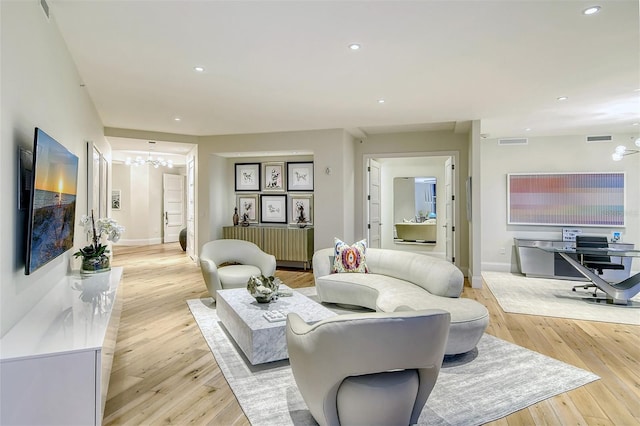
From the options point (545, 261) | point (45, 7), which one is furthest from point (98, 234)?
point (545, 261)

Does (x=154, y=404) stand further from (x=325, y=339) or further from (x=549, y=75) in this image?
(x=549, y=75)

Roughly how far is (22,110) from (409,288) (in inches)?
136

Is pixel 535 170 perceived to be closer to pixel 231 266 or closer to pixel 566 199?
pixel 566 199

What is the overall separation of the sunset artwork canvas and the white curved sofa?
2.27m

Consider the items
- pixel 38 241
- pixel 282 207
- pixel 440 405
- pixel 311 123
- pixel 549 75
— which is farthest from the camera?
pixel 282 207

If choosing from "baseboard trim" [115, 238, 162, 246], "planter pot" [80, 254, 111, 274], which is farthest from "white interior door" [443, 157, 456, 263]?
"baseboard trim" [115, 238, 162, 246]

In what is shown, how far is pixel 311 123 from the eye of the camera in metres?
5.95

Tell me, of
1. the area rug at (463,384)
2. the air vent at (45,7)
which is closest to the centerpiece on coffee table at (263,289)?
the area rug at (463,384)

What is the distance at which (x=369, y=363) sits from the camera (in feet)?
5.67

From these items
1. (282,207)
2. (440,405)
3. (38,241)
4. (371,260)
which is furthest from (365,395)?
(282,207)

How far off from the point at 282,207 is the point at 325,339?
6.02 meters

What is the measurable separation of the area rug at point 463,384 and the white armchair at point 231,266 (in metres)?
1.17

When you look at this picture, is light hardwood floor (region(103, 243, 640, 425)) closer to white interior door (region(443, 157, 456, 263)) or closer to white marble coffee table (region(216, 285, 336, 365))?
white marble coffee table (region(216, 285, 336, 365))

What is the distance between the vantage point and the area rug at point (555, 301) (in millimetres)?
4355
